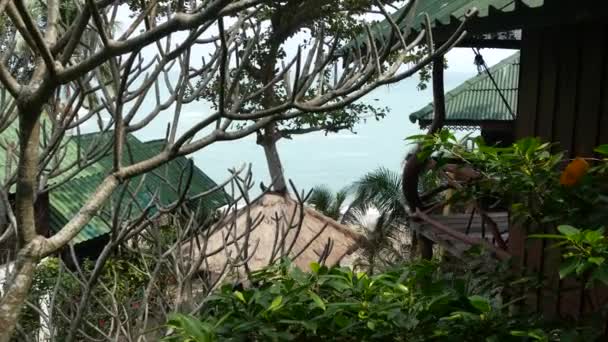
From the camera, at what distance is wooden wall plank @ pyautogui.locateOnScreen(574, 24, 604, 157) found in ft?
8.57

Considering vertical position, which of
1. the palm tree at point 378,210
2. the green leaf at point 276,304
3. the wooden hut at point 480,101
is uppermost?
the wooden hut at point 480,101

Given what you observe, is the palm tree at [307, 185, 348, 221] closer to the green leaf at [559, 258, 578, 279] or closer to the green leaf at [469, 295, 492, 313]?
the green leaf at [469, 295, 492, 313]

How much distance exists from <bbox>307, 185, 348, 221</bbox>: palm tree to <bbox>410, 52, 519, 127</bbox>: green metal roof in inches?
186

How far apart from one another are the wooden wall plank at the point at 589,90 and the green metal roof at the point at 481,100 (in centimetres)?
818

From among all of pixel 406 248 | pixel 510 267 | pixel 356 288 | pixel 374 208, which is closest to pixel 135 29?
pixel 356 288

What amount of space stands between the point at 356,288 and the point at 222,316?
0.42 metres

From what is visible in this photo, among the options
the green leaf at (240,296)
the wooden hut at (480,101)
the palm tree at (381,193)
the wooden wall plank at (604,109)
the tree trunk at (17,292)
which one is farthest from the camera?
the palm tree at (381,193)

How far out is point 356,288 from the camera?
214 centimetres

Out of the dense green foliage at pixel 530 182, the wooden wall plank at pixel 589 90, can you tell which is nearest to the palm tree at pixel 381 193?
the wooden wall plank at pixel 589 90

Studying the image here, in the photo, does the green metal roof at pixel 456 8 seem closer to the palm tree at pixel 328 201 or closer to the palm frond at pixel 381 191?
the palm frond at pixel 381 191

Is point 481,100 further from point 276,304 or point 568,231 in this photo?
point 568,231

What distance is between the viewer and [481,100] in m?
11.6

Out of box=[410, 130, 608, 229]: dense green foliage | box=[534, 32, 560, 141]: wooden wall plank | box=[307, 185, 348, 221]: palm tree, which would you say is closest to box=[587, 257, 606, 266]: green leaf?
box=[410, 130, 608, 229]: dense green foliage

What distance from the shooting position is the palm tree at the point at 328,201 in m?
16.1
